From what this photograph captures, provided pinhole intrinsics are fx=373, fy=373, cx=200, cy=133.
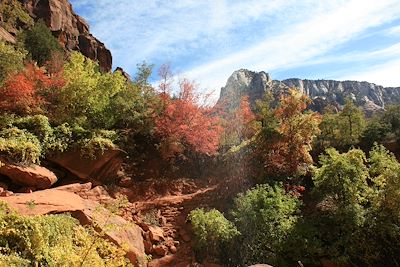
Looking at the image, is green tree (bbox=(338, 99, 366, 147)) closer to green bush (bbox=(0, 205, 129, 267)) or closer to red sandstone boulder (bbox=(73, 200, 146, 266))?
red sandstone boulder (bbox=(73, 200, 146, 266))

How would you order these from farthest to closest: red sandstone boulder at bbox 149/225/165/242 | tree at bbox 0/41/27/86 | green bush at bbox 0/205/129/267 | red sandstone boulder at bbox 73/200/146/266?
1. tree at bbox 0/41/27/86
2. red sandstone boulder at bbox 149/225/165/242
3. red sandstone boulder at bbox 73/200/146/266
4. green bush at bbox 0/205/129/267

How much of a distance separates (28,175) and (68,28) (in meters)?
32.1

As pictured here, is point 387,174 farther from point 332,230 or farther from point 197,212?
point 197,212

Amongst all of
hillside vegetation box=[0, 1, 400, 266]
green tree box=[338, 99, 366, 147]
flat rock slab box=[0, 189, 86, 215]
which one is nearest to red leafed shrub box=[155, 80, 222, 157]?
hillside vegetation box=[0, 1, 400, 266]

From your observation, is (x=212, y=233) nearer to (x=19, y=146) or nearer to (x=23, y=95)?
(x=19, y=146)

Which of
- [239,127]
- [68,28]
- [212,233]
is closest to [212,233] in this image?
[212,233]

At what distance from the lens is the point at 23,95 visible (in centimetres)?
1608

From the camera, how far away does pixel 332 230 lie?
13.0 m

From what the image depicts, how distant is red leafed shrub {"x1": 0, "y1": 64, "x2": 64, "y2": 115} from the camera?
1592 cm

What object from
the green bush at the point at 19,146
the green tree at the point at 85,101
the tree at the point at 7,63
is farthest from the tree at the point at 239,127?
the tree at the point at 7,63

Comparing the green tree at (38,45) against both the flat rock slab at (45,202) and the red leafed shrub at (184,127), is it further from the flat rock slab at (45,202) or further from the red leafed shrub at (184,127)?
the flat rock slab at (45,202)

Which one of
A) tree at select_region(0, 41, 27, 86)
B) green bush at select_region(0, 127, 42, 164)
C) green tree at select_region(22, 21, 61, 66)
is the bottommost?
green bush at select_region(0, 127, 42, 164)

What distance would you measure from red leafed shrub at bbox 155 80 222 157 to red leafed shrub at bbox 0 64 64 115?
18.6 ft

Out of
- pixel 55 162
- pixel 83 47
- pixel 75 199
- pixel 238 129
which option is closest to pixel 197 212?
pixel 75 199
